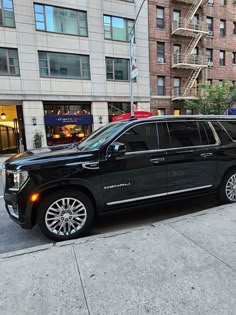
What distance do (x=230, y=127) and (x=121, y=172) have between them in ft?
9.09

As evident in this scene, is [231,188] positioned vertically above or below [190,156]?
below


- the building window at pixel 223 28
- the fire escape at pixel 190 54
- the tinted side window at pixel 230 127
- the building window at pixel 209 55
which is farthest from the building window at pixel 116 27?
the tinted side window at pixel 230 127

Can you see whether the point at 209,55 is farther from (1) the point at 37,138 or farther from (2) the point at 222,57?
(1) the point at 37,138

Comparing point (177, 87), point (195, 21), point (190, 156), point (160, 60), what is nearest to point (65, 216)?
point (190, 156)

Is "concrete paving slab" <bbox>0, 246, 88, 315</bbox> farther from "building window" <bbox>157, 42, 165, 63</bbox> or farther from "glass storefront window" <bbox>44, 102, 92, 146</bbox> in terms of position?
"building window" <bbox>157, 42, 165, 63</bbox>

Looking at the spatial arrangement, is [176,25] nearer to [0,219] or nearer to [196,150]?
[196,150]

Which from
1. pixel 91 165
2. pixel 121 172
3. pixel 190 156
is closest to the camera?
pixel 91 165

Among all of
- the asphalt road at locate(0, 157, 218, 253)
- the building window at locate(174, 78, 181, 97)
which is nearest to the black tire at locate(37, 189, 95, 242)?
the asphalt road at locate(0, 157, 218, 253)

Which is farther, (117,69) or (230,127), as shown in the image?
(117,69)

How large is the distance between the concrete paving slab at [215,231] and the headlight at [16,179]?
2.37m

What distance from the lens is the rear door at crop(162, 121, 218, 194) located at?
4059 millimetres

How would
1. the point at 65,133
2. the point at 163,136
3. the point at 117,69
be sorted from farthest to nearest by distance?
1. the point at 117,69
2. the point at 65,133
3. the point at 163,136

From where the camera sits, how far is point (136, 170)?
3740 millimetres

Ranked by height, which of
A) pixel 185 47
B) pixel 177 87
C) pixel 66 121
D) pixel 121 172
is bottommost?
pixel 121 172
